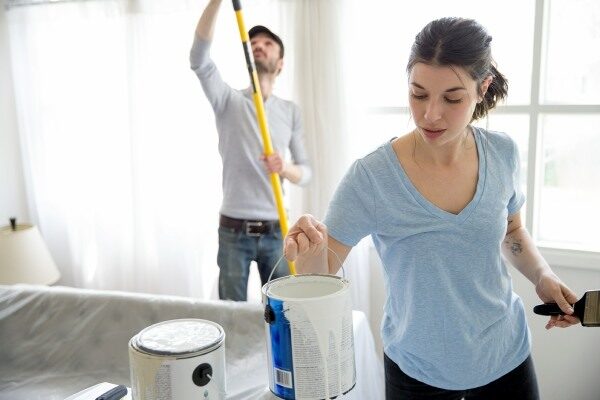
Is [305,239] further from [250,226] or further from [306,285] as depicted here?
[250,226]

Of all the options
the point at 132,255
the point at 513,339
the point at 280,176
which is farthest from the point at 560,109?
the point at 132,255

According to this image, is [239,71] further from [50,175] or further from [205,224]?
[50,175]

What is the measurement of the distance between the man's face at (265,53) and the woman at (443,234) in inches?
46.2

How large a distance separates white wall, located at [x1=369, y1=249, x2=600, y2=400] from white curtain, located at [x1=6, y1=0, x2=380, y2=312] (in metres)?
0.71

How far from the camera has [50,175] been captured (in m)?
3.08

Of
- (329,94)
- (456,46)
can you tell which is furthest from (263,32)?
(456,46)

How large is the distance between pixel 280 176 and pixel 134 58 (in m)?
1.07

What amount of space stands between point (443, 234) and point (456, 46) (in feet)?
1.21

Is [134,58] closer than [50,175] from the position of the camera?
Yes

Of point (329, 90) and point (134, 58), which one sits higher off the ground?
point (134, 58)

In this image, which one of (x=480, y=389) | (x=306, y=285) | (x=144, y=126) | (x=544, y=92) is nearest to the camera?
(x=306, y=285)

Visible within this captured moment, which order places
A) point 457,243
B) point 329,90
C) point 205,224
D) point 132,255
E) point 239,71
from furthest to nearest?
point 132,255, point 205,224, point 239,71, point 329,90, point 457,243

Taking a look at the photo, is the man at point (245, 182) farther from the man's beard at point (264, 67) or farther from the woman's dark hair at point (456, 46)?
the woman's dark hair at point (456, 46)

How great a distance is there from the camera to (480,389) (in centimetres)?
120
